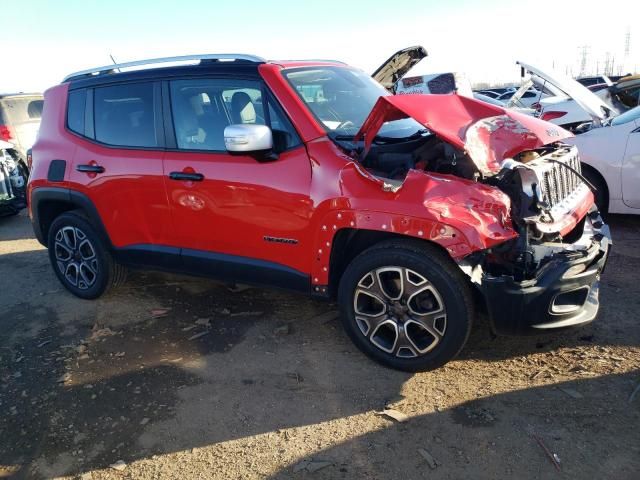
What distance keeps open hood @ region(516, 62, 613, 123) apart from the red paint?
2186 mm

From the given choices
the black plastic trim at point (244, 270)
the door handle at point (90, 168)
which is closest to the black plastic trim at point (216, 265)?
the black plastic trim at point (244, 270)

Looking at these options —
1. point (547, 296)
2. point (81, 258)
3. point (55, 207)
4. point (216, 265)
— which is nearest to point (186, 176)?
point (216, 265)

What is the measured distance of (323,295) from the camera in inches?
→ 136

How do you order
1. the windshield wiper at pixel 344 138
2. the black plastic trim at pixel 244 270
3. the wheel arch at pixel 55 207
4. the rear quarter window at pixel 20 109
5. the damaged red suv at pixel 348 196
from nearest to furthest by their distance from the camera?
the damaged red suv at pixel 348 196, the windshield wiper at pixel 344 138, the black plastic trim at pixel 244 270, the wheel arch at pixel 55 207, the rear quarter window at pixel 20 109

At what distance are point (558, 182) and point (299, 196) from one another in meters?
1.75

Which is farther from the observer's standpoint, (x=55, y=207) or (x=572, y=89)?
(x=572, y=89)

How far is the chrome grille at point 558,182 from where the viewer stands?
128 inches

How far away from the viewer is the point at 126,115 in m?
4.13

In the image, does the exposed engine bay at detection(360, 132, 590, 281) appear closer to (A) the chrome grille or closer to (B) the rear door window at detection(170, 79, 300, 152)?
(A) the chrome grille

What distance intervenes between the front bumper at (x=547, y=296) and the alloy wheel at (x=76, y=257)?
137 inches

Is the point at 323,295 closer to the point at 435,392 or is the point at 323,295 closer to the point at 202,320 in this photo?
the point at 435,392

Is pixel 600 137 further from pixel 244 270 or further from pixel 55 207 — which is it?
pixel 55 207

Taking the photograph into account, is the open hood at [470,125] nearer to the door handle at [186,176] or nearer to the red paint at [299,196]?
the red paint at [299,196]

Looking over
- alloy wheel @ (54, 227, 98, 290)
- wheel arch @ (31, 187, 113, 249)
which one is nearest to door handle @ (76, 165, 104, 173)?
wheel arch @ (31, 187, 113, 249)
